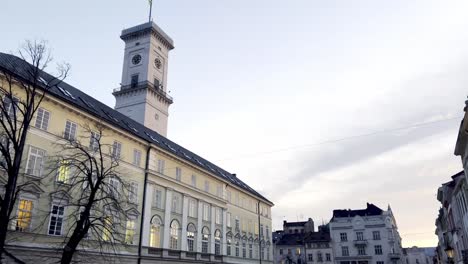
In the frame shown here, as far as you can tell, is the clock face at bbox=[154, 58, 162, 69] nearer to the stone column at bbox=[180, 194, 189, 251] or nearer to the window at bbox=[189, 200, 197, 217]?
the window at bbox=[189, 200, 197, 217]

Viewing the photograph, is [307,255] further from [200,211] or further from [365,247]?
[200,211]

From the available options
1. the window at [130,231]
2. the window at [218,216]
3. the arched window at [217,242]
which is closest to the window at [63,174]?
the window at [130,231]

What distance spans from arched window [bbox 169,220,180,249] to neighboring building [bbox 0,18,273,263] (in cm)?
10

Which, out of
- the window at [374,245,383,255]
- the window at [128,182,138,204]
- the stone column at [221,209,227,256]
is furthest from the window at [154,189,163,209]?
the window at [374,245,383,255]

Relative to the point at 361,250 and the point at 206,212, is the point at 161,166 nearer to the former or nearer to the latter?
the point at 206,212

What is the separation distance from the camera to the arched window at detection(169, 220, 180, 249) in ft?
127

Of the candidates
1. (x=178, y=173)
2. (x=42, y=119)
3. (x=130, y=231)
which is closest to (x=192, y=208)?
(x=178, y=173)

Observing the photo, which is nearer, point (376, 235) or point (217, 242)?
point (217, 242)

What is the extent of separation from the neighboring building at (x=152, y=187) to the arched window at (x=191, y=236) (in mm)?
110

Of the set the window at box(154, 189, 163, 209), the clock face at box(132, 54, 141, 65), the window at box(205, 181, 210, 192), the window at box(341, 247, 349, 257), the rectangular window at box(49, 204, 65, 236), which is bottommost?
the window at box(341, 247, 349, 257)

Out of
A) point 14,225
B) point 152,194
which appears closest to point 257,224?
point 152,194

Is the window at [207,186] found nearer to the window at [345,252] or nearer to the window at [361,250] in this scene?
the window at [345,252]

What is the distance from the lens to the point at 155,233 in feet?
119

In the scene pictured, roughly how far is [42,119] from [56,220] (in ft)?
23.8
